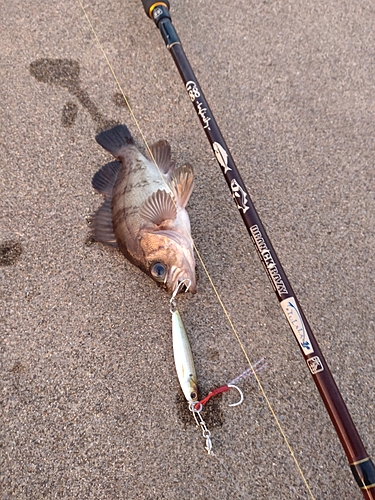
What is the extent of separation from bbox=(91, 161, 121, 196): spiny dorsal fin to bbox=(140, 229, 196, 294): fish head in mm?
471

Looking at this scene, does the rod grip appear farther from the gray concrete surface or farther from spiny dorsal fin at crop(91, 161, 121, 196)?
spiny dorsal fin at crop(91, 161, 121, 196)

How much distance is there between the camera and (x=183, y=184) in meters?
2.27

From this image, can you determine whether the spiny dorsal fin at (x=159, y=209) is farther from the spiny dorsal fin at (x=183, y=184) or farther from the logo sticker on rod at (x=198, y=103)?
the logo sticker on rod at (x=198, y=103)

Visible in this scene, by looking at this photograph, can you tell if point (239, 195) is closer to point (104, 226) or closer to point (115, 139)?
point (104, 226)

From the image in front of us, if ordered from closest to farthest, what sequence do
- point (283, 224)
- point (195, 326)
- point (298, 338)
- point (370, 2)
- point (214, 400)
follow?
point (298, 338)
point (214, 400)
point (195, 326)
point (283, 224)
point (370, 2)

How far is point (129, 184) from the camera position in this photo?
2.29 m

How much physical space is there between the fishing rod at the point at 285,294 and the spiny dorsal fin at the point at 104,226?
693mm

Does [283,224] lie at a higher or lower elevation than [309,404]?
higher

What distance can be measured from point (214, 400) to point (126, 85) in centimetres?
208

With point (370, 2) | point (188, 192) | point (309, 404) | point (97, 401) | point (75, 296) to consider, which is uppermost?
point (370, 2)

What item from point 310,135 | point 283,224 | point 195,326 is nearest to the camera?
point 195,326

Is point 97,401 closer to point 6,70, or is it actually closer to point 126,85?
point 126,85

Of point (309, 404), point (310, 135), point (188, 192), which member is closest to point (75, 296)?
point (188, 192)

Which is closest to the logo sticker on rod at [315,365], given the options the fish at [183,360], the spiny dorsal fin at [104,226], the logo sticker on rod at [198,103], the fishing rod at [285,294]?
the fishing rod at [285,294]
